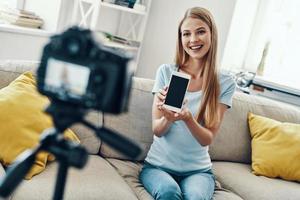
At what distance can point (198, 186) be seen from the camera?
151cm

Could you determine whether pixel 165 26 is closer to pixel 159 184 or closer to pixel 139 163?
pixel 139 163

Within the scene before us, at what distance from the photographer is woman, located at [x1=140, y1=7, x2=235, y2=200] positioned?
1573 mm

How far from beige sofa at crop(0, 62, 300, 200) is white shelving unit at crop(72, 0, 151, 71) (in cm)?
82

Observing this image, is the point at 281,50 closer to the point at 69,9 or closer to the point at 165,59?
the point at 165,59

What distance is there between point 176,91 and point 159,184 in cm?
36

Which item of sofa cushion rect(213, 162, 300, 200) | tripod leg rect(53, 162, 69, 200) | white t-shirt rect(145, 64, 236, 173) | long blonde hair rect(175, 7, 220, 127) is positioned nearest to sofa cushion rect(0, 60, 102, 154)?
white t-shirt rect(145, 64, 236, 173)

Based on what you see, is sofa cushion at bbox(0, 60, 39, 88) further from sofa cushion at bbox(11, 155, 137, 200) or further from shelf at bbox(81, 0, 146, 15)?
shelf at bbox(81, 0, 146, 15)

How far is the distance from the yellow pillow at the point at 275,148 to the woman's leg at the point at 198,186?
0.39m

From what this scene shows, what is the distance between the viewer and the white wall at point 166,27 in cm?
282

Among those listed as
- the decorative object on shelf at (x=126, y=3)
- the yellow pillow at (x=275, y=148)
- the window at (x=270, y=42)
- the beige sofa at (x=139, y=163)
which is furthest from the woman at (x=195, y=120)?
the window at (x=270, y=42)

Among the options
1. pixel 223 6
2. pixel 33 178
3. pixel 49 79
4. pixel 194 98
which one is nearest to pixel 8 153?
pixel 33 178

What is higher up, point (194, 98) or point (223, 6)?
point (223, 6)

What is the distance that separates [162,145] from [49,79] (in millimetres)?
1105

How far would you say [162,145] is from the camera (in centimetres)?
163
